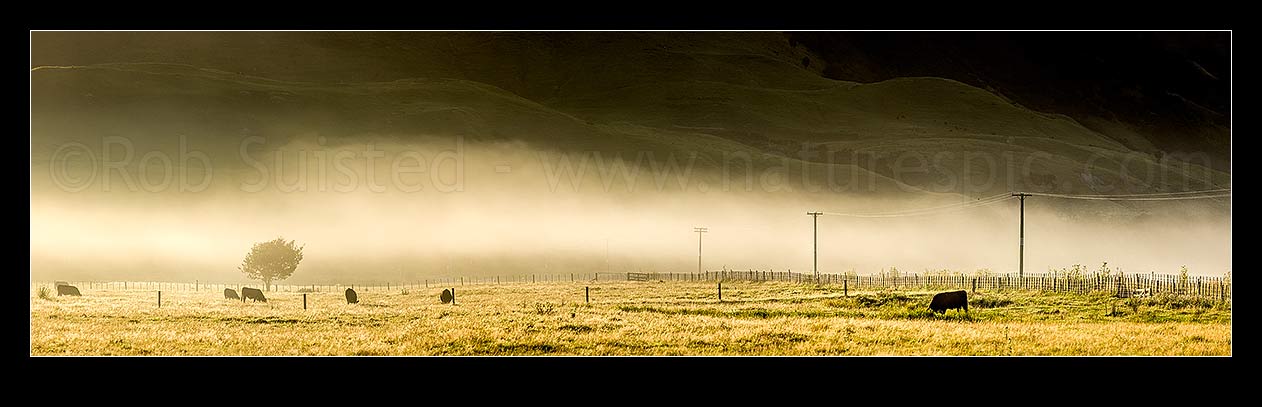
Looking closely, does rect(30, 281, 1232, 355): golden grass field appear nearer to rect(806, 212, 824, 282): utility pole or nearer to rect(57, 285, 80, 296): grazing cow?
rect(57, 285, 80, 296): grazing cow

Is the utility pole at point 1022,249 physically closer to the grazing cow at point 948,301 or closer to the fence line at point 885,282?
the fence line at point 885,282

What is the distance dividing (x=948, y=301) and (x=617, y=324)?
5471mm

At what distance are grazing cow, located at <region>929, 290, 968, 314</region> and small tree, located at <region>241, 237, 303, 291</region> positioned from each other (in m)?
10.3

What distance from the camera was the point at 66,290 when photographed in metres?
15.2

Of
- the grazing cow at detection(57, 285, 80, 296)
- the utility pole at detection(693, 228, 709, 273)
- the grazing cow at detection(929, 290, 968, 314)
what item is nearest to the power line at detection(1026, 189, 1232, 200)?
the grazing cow at detection(929, 290, 968, 314)

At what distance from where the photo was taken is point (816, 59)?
20.0m

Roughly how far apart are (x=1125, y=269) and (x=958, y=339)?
156 inches

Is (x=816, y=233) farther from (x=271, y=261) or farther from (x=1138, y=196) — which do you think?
(x=271, y=261)

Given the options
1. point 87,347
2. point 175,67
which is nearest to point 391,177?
point 175,67

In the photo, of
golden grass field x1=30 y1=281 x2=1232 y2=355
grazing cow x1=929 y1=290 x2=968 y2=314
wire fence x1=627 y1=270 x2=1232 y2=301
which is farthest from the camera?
wire fence x1=627 y1=270 x2=1232 y2=301

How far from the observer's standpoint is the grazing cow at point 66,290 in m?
15.1

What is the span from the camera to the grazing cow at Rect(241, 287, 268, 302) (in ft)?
52.1

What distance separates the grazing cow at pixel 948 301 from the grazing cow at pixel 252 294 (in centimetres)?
1079

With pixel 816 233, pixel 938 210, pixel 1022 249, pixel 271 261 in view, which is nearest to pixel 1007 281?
pixel 1022 249
